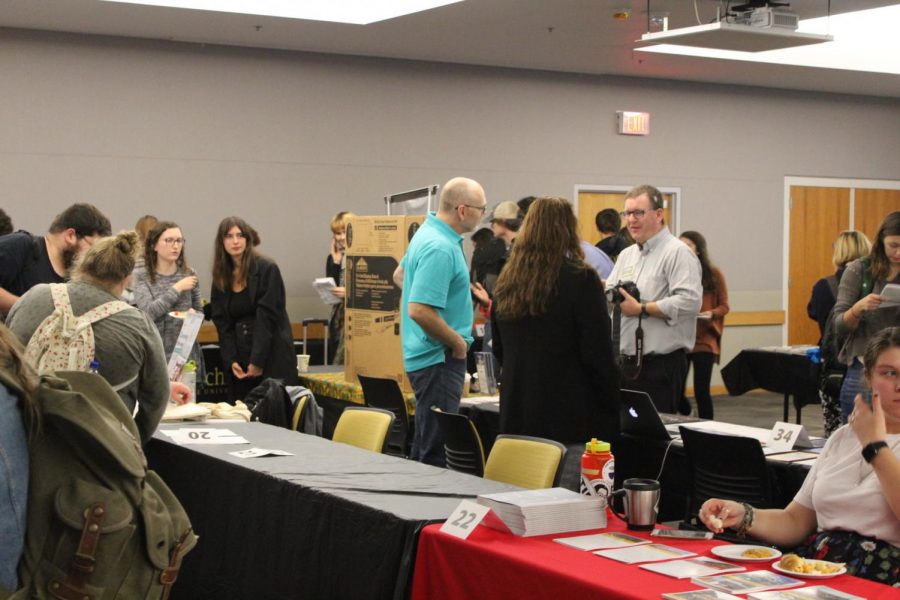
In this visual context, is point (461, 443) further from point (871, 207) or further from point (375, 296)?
point (871, 207)

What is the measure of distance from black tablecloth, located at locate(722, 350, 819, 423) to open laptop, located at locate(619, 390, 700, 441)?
9.78 ft

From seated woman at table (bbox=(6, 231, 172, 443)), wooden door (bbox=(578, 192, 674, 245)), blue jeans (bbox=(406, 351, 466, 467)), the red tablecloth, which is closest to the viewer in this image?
the red tablecloth

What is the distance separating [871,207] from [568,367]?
29.8 ft

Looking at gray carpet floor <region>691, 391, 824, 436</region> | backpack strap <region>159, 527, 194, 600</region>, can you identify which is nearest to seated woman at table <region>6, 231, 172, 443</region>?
backpack strap <region>159, 527, 194, 600</region>

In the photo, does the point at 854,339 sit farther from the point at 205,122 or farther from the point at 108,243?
the point at 205,122

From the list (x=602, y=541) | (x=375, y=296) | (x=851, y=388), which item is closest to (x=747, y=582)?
(x=602, y=541)

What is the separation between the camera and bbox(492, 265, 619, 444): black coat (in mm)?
3951

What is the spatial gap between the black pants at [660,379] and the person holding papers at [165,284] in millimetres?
2429

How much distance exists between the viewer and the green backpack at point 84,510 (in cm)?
195

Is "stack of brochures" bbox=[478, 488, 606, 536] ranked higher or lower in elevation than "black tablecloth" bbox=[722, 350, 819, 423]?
higher

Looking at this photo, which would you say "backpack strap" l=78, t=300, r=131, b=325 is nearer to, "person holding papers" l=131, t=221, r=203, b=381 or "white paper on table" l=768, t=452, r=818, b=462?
"white paper on table" l=768, t=452, r=818, b=462

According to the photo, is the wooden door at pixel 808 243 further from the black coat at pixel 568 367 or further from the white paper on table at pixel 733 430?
the black coat at pixel 568 367

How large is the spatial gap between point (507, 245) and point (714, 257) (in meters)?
4.00

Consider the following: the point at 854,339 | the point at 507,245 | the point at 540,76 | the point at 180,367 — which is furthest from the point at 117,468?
the point at 540,76
